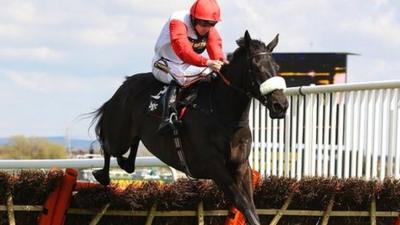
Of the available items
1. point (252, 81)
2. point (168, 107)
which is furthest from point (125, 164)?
point (252, 81)

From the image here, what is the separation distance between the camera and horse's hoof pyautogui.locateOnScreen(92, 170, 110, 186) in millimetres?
7048

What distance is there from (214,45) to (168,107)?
2.30 ft

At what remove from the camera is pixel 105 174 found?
283 inches

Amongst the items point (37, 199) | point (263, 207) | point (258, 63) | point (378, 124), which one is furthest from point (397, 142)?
point (37, 199)

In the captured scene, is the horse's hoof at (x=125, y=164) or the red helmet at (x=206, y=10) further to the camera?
the horse's hoof at (x=125, y=164)

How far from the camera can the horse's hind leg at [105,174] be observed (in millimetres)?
7070

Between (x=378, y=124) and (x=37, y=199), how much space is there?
126 inches

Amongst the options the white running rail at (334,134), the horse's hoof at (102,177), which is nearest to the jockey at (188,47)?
the horse's hoof at (102,177)

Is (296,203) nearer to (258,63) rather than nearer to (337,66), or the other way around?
(258,63)

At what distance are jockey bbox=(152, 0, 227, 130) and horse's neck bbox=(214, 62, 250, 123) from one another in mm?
174

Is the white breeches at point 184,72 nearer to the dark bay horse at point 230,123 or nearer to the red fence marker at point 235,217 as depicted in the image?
the dark bay horse at point 230,123

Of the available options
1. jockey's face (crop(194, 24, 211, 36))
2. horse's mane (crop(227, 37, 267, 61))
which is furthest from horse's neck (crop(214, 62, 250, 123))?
jockey's face (crop(194, 24, 211, 36))

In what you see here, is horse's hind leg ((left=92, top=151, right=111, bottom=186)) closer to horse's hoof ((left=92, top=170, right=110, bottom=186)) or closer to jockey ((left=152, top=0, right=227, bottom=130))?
horse's hoof ((left=92, top=170, right=110, bottom=186))

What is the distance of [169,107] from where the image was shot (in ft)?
19.8
